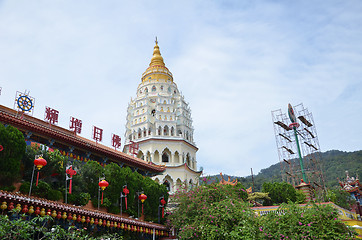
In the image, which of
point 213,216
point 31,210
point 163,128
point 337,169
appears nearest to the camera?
point 31,210

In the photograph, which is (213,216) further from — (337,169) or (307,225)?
(337,169)

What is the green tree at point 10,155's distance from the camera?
553 inches

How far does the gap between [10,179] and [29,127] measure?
3007 millimetres

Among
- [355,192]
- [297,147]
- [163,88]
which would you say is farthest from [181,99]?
[355,192]

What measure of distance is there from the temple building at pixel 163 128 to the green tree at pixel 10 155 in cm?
1921

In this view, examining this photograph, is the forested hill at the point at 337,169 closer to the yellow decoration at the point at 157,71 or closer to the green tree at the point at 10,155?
the yellow decoration at the point at 157,71

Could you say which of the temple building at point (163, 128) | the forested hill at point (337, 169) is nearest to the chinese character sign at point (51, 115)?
the temple building at point (163, 128)

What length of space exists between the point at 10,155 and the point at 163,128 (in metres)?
24.0

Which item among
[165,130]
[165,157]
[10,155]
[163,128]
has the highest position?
[165,130]

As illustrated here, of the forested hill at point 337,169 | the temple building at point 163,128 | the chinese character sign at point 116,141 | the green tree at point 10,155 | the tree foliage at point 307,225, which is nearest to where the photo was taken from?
the tree foliage at point 307,225

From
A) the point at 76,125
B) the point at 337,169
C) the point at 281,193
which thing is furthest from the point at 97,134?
the point at 337,169

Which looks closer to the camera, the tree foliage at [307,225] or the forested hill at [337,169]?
the tree foliage at [307,225]

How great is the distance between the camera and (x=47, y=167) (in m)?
16.2

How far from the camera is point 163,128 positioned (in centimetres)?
3775
